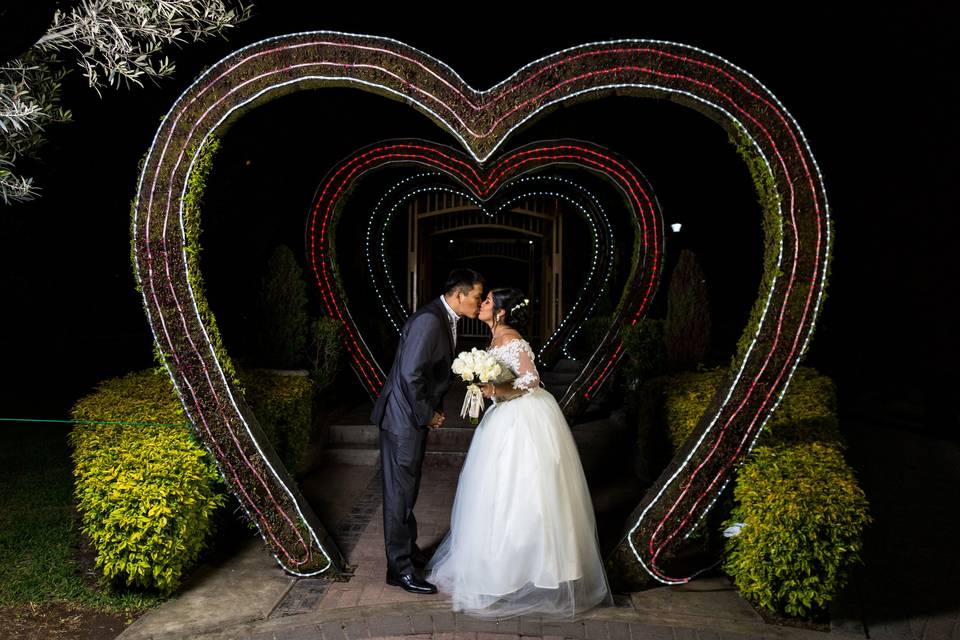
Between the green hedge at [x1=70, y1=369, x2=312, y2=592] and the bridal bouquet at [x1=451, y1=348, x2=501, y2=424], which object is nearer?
the green hedge at [x1=70, y1=369, x2=312, y2=592]

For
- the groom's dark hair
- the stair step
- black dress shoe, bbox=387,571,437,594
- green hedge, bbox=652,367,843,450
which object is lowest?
black dress shoe, bbox=387,571,437,594

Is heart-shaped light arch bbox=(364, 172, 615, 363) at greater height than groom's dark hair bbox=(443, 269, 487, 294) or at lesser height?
greater

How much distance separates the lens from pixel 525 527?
424cm

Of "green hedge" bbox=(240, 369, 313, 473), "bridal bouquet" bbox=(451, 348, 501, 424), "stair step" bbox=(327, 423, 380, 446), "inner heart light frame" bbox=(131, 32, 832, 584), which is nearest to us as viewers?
"inner heart light frame" bbox=(131, 32, 832, 584)

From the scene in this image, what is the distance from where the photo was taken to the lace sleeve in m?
4.68

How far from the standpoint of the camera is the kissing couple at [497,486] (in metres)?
4.23

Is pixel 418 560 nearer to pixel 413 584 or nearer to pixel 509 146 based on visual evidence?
pixel 413 584

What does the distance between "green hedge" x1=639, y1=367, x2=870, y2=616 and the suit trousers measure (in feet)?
6.88

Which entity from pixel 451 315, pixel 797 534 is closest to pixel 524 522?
pixel 451 315

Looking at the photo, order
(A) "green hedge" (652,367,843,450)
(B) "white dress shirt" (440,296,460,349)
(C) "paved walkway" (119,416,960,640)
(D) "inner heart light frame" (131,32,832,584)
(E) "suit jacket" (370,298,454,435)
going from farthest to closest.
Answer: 1. (A) "green hedge" (652,367,843,450)
2. (B) "white dress shirt" (440,296,460,349)
3. (E) "suit jacket" (370,298,454,435)
4. (D) "inner heart light frame" (131,32,832,584)
5. (C) "paved walkway" (119,416,960,640)

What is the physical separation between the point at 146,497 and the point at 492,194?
19.4 feet

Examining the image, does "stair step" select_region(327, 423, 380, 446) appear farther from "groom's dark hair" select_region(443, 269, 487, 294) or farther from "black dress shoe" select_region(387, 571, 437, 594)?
"groom's dark hair" select_region(443, 269, 487, 294)

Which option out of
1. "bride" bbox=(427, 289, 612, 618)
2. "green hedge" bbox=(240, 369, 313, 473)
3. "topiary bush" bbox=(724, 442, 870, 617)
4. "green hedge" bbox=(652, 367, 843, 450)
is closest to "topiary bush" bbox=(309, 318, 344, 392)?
"green hedge" bbox=(240, 369, 313, 473)

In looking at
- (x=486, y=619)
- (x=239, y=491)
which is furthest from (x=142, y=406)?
(x=486, y=619)
